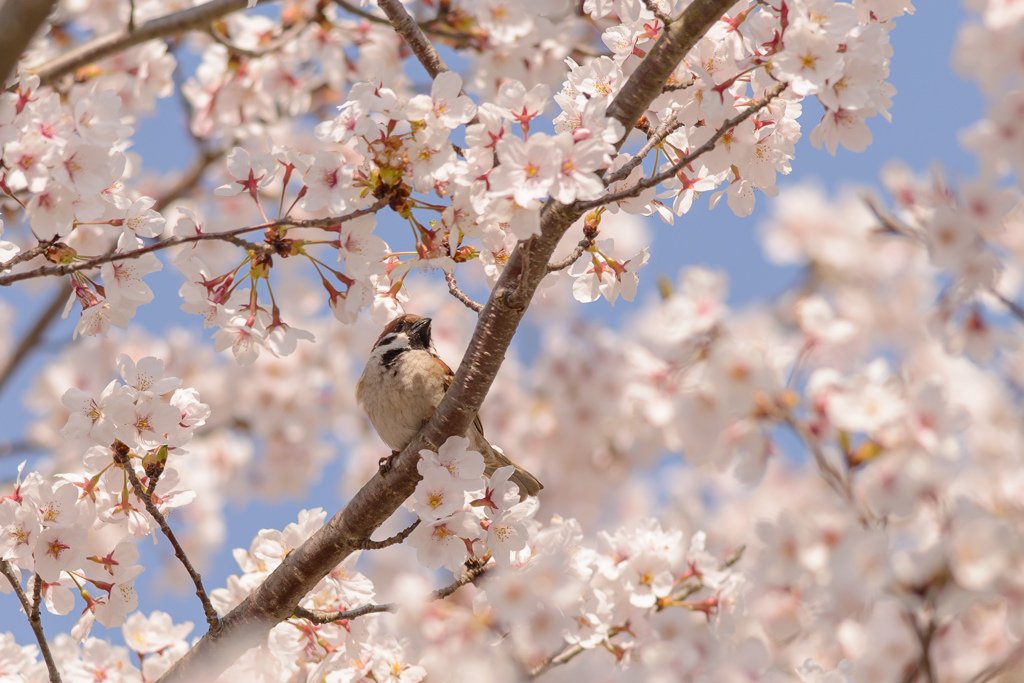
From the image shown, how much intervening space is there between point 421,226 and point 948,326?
233cm

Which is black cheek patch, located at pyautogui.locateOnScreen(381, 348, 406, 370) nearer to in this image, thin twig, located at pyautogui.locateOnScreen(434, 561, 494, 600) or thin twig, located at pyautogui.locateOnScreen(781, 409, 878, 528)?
thin twig, located at pyautogui.locateOnScreen(434, 561, 494, 600)

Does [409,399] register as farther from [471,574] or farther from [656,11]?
[656,11]

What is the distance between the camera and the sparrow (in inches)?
149

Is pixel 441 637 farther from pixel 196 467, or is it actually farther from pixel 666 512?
pixel 196 467

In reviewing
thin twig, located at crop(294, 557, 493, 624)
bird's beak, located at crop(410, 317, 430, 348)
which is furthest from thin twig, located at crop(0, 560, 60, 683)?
bird's beak, located at crop(410, 317, 430, 348)

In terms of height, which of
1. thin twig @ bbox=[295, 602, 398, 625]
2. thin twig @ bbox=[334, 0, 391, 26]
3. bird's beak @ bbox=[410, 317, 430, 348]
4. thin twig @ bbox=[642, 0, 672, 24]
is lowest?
thin twig @ bbox=[295, 602, 398, 625]

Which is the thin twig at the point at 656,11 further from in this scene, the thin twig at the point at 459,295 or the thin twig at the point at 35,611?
the thin twig at the point at 35,611

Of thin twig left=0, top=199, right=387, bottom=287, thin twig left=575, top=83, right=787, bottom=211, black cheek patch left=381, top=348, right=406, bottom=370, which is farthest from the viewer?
black cheek patch left=381, top=348, right=406, bottom=370

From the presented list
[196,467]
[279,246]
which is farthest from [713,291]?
[196,467]

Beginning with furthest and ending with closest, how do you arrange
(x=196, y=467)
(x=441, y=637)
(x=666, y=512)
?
(x=196, y=467)
(x=666, y=512)
(x=441, y=637)

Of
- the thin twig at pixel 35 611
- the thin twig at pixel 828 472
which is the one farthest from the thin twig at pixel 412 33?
the thin twig at pixel 35 611

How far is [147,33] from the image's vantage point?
4.00 meters

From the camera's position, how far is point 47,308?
6359 mm

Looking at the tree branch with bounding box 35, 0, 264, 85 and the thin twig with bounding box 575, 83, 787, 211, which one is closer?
the thin twig with bounding box 575, 83, 787, 211
